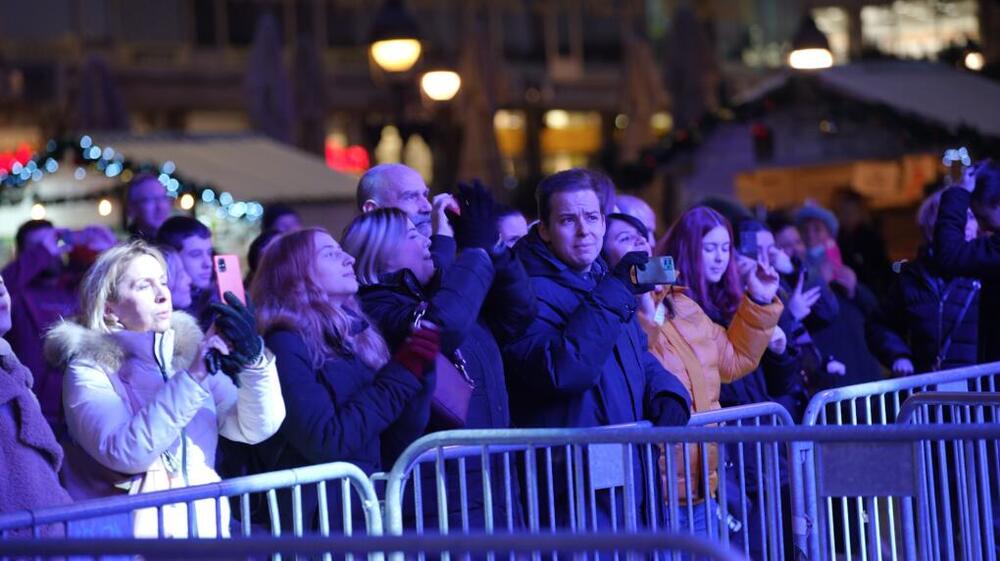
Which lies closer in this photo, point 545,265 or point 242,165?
point 545,265

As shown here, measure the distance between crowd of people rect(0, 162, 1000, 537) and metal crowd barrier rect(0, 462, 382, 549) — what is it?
92 mm

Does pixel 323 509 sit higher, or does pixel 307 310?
pixel 307 310

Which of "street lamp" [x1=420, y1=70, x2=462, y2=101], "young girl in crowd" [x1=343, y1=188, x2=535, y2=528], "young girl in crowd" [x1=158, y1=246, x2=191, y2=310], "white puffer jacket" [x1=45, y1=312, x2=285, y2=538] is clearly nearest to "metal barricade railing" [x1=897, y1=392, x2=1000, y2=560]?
"young girl in crowd" [x1=343, y1=188, x2=535, y2=528]

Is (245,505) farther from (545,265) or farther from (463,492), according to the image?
(545,265)

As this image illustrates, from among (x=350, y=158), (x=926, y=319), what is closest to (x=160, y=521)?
(x=926, y=319)

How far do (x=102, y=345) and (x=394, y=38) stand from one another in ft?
36.9

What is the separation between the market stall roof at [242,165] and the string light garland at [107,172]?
0.61ft

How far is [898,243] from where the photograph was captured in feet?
61.3

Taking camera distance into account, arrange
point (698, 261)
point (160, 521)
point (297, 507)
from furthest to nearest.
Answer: point (698, 261) → point (297, 507) → point (160, 521)

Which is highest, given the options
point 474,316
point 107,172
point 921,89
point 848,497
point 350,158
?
point 350,158

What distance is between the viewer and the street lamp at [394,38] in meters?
16.7

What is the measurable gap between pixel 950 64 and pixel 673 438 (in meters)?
14.3

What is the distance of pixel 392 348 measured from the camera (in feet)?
20.7

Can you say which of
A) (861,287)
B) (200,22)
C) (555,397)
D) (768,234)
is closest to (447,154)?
(200,22)
